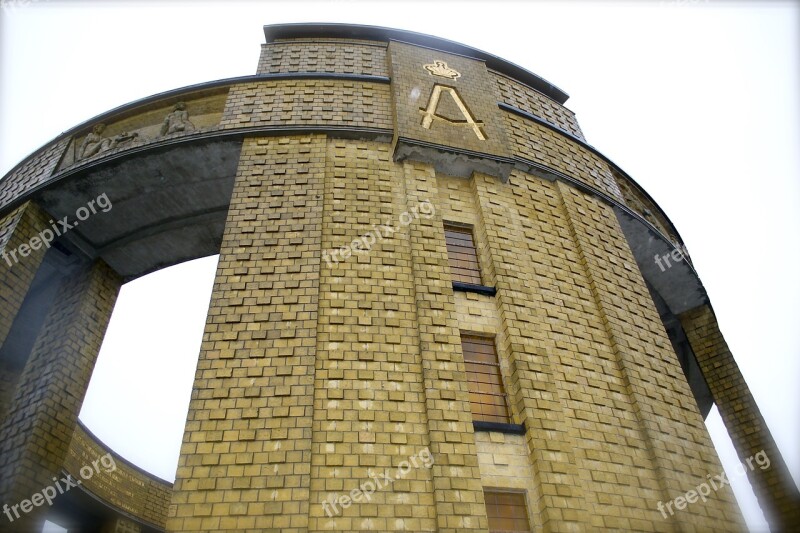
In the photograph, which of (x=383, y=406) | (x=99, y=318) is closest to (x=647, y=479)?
(x=383, y=406)

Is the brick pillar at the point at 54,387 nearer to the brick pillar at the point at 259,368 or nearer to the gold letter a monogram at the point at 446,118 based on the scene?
the brick pillar at the point at 259,368

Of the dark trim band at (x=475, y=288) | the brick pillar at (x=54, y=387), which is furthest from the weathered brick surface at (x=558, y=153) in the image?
the brick pillar at (x=54, y=387)

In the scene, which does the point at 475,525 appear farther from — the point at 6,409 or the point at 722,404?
the point at 6,409

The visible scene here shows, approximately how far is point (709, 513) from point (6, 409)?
46.4 ft

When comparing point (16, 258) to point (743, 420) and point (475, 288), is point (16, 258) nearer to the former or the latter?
point (475, 288)

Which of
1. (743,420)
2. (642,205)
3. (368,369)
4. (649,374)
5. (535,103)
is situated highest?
(535,103)

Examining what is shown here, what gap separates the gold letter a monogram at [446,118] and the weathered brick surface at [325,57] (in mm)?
1525

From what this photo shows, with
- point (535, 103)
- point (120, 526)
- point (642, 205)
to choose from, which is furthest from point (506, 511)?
point (120, 526)

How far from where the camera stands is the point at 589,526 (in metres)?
7.03

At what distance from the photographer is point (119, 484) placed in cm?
1625

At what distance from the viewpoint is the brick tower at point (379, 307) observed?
7.11 metres

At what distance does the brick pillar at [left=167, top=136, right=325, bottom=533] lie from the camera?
6539mm

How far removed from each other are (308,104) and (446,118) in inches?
115

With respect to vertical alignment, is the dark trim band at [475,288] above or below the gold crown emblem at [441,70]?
below
